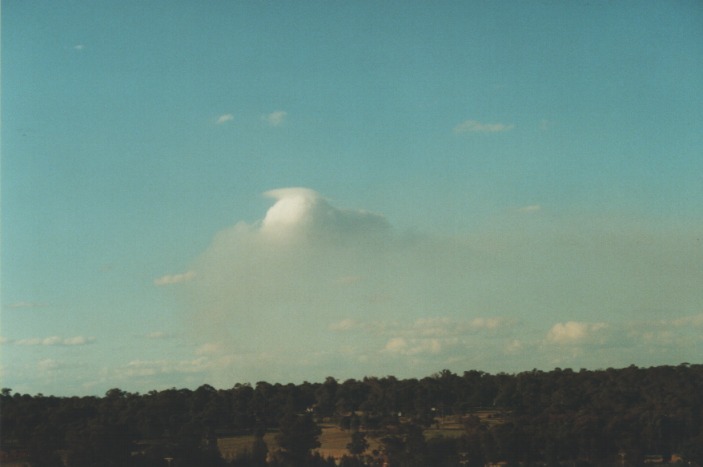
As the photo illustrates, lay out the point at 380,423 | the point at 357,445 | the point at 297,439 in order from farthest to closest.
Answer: the point at 380,423 → the point at 297,439 → the point at 357,445

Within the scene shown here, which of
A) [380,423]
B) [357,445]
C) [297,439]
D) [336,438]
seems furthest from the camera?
[380,423]

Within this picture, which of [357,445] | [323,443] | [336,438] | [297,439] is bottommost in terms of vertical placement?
[357,445]

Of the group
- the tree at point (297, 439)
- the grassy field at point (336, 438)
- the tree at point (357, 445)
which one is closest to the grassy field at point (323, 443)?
the grassy field at point (336, 438)

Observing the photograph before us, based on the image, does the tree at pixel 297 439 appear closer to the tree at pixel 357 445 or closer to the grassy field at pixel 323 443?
the grassy field at pixel 323 443

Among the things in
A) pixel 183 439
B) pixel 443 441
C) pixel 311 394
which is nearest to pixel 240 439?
pixel 183 439

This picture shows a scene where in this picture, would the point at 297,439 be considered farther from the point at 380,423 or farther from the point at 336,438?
the point at 380,423

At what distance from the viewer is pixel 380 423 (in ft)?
155

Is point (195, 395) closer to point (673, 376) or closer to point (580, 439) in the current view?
point (580, 439)

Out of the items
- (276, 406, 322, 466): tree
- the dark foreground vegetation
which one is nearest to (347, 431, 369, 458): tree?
the dark foreground vegetation

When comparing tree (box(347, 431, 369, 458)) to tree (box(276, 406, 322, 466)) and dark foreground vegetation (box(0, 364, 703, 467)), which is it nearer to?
dark foreground vegetation (box(0, 364, 703, 467))

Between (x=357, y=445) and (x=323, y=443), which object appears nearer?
(x=357, y=445)

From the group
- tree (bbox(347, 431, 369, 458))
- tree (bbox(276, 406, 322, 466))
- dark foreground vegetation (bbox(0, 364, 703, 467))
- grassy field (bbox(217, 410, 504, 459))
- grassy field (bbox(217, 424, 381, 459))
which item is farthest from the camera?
grassy field (bbox(217, 410, 504, 459))

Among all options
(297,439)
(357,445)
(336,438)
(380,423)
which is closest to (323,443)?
(336,438)

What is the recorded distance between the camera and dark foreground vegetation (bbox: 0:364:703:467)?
133 feet
